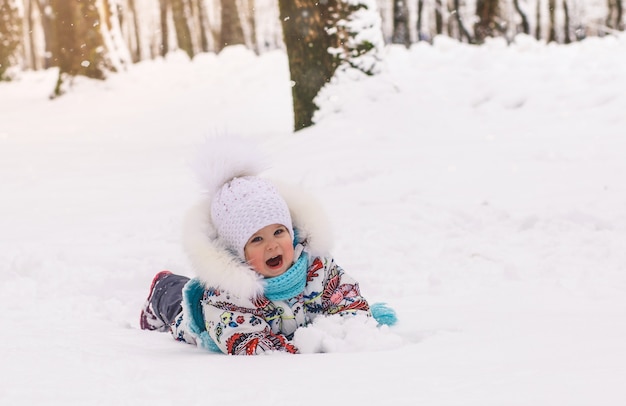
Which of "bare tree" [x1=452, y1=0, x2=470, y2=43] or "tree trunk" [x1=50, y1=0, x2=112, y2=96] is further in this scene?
"bare tree" [x1=452, y1=0, x2=470, y2=43]

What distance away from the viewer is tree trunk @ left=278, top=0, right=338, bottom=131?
7836 mm

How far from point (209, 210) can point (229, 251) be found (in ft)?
0.80

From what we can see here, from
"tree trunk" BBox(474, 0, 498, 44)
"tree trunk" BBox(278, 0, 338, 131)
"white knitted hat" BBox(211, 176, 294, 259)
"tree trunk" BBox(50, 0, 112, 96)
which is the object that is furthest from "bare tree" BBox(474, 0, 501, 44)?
"white knitted hat" BBox(211, 176, 294, 259)

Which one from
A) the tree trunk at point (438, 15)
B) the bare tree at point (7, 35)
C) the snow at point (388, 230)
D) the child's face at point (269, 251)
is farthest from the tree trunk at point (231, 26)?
the child's face at point (269, 251)

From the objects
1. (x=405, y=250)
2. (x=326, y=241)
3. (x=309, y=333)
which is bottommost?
(x=405, y=250)

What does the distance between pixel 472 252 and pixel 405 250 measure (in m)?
0.41

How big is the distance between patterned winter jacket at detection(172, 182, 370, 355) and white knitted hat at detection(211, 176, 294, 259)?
60mm

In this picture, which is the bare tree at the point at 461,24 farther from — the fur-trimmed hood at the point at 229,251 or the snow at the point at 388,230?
the fur-trimmed hood at the point at 229,251

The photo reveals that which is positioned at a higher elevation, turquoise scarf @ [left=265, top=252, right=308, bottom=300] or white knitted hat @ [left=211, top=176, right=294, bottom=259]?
white knitted hat @ [left=211, top=176, right=294, bottom=259]

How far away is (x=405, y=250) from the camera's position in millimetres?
4621

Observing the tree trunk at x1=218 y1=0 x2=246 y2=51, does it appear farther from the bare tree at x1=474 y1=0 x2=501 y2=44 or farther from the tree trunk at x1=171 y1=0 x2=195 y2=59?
the tree trunk at x1=171 y1=0 x2=195 y2=59

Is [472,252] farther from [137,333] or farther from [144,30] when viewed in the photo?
[144,30]

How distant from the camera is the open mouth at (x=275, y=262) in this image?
2.88m

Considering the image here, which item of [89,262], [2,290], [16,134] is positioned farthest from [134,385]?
[16,134]
